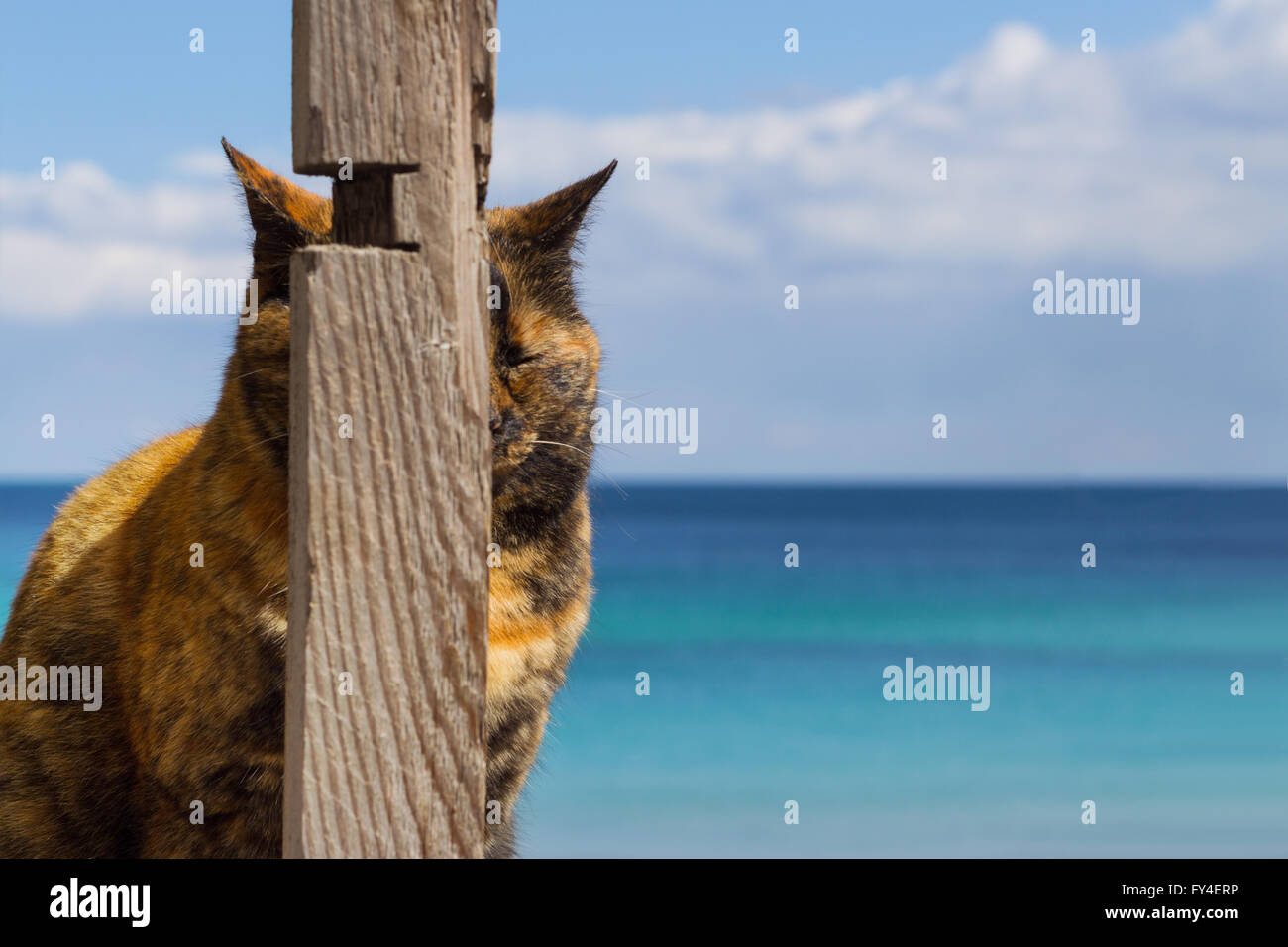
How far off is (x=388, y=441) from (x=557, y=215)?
5.66 ft

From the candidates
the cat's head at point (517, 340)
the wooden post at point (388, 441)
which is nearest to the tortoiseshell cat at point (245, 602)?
the cat's head at point (517, 340)

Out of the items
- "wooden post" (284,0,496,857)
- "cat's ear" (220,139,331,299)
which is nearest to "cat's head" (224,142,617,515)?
"cat's ear" (220,139,331,299)

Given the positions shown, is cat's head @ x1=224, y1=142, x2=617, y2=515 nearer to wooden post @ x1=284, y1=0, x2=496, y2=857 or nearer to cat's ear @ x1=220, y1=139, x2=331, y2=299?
cat's ear @ x1=220, y1=139, x2=331, y2=299

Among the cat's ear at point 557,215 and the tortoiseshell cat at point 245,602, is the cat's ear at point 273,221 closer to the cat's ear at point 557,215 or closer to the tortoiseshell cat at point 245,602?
the tortoiseshell cat at point 245,602

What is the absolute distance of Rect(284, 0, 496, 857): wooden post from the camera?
133 centimetres

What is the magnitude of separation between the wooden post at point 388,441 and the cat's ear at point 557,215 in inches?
61.4

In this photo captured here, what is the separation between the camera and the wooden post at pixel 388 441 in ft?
4.37

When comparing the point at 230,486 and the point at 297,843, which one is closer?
the point at 297,843

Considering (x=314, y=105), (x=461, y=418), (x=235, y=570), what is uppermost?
(x=314, y=105)

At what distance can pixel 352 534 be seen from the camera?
135 centimetres
